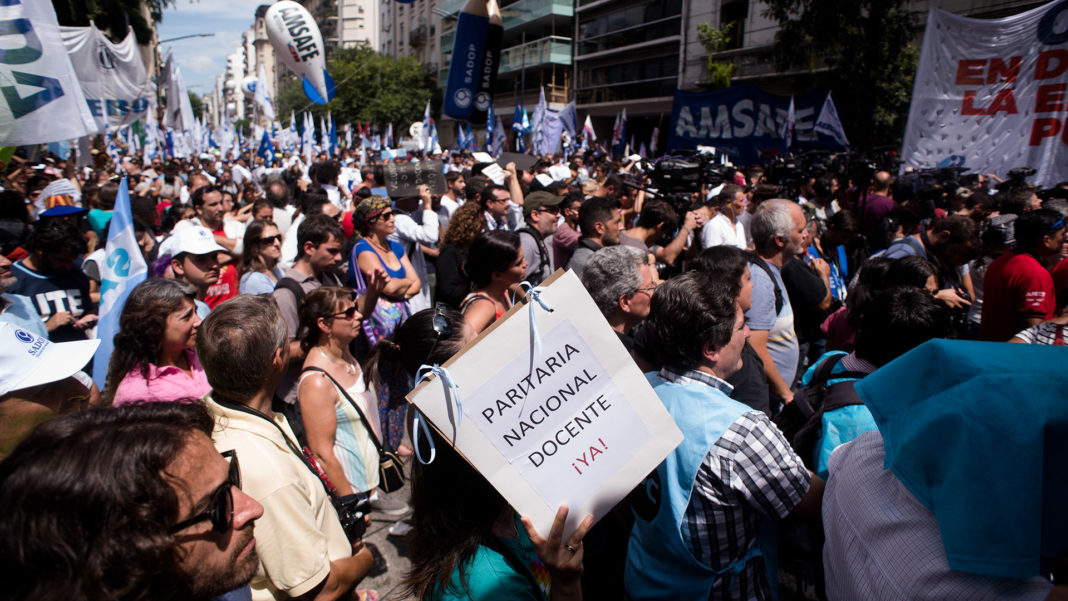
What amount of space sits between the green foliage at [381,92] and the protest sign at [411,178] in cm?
4162

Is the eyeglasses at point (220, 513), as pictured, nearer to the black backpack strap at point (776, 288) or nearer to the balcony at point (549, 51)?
the black backpack strap at point (776, 288)

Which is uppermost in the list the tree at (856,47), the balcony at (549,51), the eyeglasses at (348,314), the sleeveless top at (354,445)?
the balcony at (549,51)

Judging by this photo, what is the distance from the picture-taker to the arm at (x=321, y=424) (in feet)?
8.23

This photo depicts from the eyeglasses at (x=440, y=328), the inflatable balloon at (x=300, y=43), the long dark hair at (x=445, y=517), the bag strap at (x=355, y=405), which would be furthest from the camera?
the inflatable balloon at (x=300, y=43)

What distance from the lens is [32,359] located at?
6.55 ft

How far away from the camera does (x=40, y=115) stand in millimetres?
3127

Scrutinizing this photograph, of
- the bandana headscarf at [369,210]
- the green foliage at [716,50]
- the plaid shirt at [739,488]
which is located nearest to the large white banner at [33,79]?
the bandana headscarf at [369,210]

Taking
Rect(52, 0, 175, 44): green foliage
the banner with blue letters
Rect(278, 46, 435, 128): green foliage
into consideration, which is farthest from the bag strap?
Rect(278, 46, 435, 128): green foliage

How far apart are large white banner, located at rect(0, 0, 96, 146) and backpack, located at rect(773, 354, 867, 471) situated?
376cm

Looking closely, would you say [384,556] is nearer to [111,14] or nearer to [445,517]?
[445,517]

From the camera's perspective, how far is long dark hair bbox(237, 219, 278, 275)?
4.12 m

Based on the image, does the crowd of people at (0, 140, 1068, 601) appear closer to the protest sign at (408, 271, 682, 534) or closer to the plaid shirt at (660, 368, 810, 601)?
the plaid shirt at (660, 368, 810, 601)

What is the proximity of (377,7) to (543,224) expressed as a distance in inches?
3285

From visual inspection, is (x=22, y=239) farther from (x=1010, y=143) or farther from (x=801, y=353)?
(x=1010, y=143)
